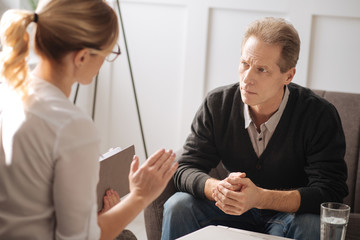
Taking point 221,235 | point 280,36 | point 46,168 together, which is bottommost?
point 221,235

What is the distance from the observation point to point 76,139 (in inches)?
47.1

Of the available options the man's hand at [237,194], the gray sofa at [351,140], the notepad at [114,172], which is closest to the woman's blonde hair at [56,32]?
the notepad at [114,172]

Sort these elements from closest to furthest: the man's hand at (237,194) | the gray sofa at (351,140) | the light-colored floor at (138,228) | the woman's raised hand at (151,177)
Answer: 1. the woman's raised hand at (151,177)
2. the man's hand at (237,194)
3. the gray sofa at (351,140)
4. the light-colored floor at (138,228)

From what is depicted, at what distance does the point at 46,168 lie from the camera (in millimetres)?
1195

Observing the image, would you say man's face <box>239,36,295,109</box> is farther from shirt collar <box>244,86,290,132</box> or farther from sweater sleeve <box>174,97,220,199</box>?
sweater sleeve <box>174,97,220,199</box>

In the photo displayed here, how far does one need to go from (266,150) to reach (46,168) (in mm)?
1100

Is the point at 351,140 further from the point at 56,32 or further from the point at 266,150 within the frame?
the point at 56,32

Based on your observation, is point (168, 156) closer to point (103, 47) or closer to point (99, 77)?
point (103, 47)

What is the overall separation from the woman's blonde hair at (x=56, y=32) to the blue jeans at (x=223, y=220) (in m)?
0.87

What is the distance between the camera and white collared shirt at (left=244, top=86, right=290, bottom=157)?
2139mm

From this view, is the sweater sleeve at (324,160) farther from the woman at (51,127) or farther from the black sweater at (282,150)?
the woman at (51,127)

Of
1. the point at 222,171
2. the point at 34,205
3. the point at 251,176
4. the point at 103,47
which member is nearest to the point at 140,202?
the point at 34,205

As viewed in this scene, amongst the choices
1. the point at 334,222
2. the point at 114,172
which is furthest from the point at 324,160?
the point at 114,172

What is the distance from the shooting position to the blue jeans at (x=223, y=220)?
1.94m
